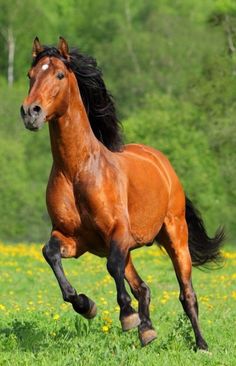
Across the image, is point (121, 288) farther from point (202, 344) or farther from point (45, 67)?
point (45, 67)

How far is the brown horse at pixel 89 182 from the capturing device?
9.04 meters

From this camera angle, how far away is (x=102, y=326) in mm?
10695

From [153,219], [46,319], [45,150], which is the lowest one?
[45,150]

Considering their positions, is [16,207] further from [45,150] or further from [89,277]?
[89,277]

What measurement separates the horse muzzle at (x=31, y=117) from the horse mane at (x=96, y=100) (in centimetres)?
85

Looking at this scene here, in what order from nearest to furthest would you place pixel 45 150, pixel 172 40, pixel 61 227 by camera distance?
pixel 61 227 < pixel 45 150 < pixel 172 40

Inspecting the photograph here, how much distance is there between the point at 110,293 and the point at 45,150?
163ft

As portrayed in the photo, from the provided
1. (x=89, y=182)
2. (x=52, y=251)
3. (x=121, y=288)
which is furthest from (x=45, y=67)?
(x=121, y=288)

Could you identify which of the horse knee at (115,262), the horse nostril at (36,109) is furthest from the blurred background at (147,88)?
the horse nostril at (36,109)

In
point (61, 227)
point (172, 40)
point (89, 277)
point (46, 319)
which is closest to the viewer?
point (61, 227)

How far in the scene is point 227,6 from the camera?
53844 mm

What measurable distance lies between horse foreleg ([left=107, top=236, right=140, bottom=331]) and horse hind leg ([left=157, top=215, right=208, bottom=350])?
61.7 inches

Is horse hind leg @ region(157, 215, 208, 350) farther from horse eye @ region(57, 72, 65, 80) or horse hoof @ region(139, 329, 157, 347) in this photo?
horse eye @ region(57, 72, 65, 80)

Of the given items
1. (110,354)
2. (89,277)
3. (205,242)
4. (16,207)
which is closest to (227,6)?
(16,207)
